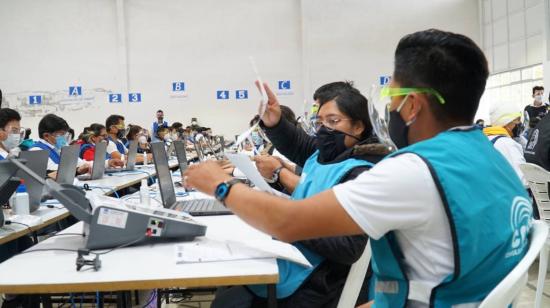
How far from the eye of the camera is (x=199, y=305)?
3295 millimetres

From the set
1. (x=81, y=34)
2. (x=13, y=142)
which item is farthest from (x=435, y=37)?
(x=81, y=34)

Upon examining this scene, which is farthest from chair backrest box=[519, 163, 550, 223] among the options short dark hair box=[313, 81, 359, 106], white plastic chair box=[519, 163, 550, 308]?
short dark hair box=[313, 81, 359, 106]

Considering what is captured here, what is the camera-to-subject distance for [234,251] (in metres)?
1.54

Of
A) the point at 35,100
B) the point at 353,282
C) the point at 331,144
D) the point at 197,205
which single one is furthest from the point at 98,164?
the point at 35,100

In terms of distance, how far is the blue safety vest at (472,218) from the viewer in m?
0.88

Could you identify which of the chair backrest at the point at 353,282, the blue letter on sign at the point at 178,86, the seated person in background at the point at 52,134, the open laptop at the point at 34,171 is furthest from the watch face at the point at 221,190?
the blue letter on sign at the point at 178,86

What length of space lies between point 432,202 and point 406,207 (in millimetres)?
48

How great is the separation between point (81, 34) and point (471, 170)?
1274 cm

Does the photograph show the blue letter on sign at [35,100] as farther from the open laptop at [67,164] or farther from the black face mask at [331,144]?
the black face mask at [331,144]

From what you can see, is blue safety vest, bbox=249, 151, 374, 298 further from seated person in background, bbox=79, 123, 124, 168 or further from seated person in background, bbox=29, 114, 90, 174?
seated person in background, bbox=79, 123, 124, 168

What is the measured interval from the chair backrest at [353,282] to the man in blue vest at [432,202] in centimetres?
42

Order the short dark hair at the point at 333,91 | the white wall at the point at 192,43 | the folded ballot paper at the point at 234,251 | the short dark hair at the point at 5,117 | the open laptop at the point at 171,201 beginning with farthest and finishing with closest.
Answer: the white wall at the point at 192,43
the short dark hair at the point at 5,117
the open laptop at the point at 171,201
the short dark hair at the point at 333,91
the folded ballot paper at the point at 234,251

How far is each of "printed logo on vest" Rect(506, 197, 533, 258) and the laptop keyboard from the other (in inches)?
59.4

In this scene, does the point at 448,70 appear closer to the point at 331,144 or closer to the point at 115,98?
the point at 331,144
